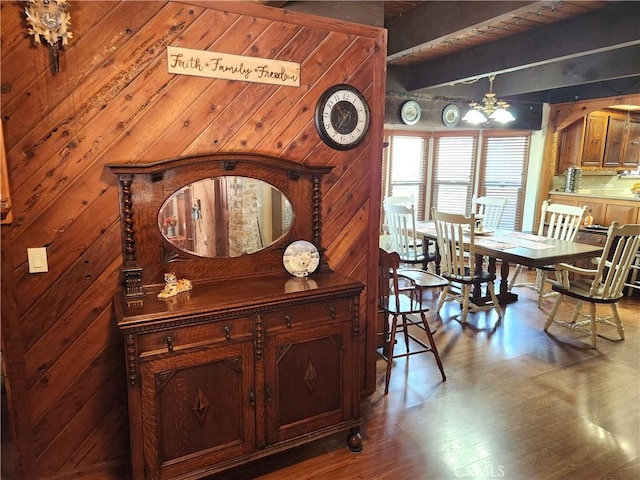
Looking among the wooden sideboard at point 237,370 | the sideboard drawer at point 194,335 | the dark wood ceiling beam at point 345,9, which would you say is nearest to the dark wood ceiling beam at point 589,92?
the dark wood ceiling beam at point 345,9

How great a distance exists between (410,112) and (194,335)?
450 cm

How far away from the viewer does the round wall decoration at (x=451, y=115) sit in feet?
19.0

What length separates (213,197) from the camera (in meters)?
2.19

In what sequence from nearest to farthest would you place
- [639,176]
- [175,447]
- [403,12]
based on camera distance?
1. [175,447]
2. [403,12]
3. [639,176]

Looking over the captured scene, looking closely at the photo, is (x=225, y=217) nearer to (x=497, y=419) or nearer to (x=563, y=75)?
(x=497, y=419)

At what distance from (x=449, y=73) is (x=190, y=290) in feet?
12.7

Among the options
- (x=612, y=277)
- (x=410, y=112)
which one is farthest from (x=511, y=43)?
(x=612, y=277)

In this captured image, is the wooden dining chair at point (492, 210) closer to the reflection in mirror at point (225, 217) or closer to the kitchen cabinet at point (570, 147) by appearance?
the kitchen cabinet at point (570, 147)

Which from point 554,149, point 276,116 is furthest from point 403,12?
point 554,149

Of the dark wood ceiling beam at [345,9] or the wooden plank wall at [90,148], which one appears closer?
the wooden plank wall at [90,148]

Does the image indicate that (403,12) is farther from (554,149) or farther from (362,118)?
(554,149)

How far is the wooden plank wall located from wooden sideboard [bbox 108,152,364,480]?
0.55 ft

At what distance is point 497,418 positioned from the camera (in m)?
2.61

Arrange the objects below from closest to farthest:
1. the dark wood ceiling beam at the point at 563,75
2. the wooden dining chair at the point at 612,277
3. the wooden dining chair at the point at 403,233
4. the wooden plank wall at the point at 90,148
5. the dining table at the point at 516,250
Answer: the wooden plank wall at the point at 90,148 < the wooden dining chair at the point at 612,277 < the dining table at the point at 516,250 < the dark wood ceiling beam at the point at 563,75 < the wooden dining chair at the point at 403,233
